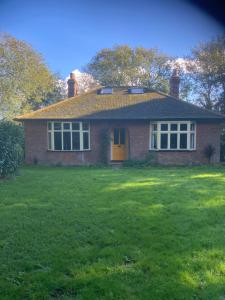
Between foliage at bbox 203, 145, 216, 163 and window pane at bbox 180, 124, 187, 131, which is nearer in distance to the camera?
foliage at bbox 203, 145, 216, 163

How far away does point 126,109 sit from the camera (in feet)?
56.6

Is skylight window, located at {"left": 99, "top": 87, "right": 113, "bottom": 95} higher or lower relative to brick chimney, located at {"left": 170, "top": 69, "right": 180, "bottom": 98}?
lower

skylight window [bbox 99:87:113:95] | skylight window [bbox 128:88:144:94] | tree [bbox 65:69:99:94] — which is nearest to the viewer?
skylight window [bbox 128:88:144:94]

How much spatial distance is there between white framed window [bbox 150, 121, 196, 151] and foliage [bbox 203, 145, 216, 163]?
2.19ft

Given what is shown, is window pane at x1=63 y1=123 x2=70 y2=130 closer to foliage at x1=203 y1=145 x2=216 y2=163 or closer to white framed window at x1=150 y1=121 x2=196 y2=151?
white framed window at x1=150 y1=121 x2=196 y2=151

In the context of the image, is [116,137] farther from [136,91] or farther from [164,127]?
[136,91]

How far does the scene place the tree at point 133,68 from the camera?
3400 centimetres

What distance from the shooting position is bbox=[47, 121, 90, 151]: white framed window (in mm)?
16906

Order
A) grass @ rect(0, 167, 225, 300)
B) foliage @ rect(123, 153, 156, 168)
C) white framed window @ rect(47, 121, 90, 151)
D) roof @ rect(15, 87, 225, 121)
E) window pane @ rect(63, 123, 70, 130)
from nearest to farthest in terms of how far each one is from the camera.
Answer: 1. grass @ rect(0, 167, 225, 300)
2. foliage @ rect(123, 153, 156, 168)
3. roof @ rect(15, 87, 225, 121)
4. white framed window @ rect(47, 121, 90, 151)
5. window pane @ rect(63, 123, 70, 130)

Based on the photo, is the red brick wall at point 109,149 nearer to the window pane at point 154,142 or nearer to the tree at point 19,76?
the window pane at point 154,142

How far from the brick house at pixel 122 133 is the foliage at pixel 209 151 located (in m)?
0.17

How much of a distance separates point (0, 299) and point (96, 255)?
4.52 feet

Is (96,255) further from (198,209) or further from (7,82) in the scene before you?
(7,82)

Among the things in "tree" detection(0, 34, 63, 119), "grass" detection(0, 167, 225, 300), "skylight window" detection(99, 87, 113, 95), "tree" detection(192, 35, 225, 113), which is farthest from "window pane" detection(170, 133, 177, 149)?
"tree" detection(0, 34, 63, 119)
